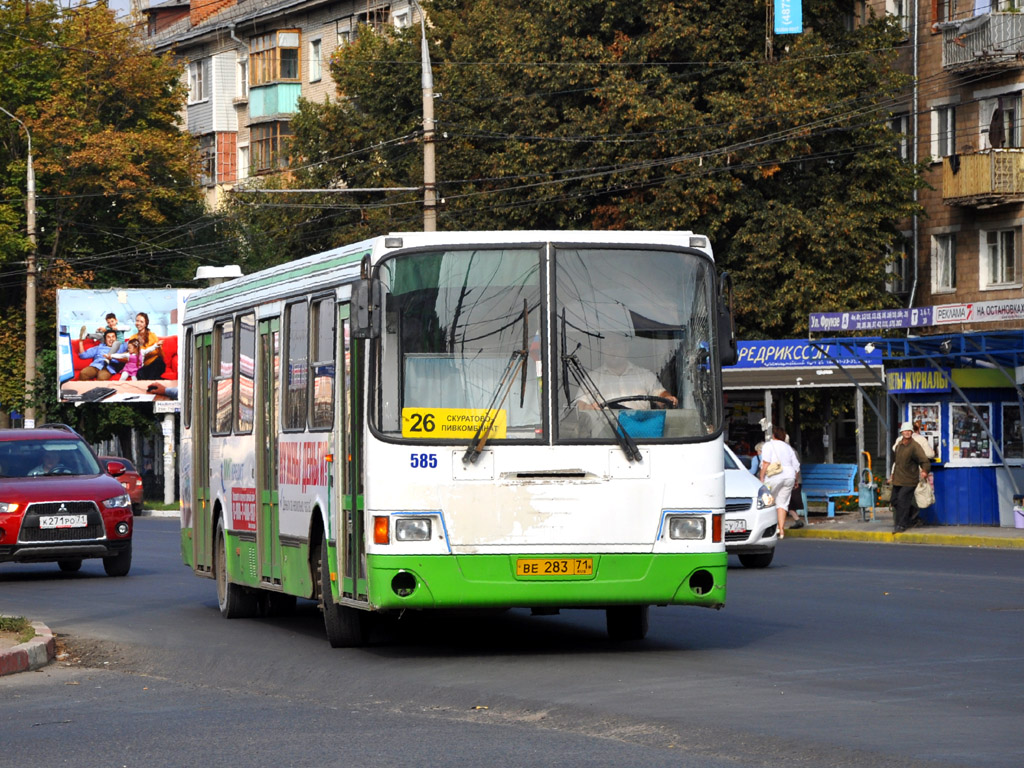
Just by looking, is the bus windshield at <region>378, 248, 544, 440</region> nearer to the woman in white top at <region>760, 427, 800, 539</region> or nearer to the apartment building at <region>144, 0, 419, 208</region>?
the woman in white top at <region>760, 427, 800, 539</region>

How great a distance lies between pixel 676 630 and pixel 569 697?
437 centimetres

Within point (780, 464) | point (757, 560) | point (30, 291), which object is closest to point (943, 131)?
point (780, 464)

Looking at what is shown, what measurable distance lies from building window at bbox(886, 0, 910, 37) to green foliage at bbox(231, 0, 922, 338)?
3.54 meters

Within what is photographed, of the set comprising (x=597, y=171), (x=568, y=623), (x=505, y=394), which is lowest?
(x=568, y=623)

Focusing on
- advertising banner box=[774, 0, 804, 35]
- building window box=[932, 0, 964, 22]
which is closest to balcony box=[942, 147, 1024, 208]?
building window box=[932, 0, 964, 22]

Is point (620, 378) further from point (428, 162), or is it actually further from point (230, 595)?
point (428, 162)

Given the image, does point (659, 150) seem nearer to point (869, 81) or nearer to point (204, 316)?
point (869, 81)

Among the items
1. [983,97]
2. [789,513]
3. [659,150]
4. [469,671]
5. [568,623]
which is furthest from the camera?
[983,97]

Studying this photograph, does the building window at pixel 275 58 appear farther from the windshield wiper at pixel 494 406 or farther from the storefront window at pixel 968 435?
the windshield wiper at pixel 494 406

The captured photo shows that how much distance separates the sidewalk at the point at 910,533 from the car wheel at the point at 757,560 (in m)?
5.69

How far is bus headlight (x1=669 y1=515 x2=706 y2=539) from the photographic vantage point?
513 inches

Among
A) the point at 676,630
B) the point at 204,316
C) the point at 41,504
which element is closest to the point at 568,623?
the point at 676,630

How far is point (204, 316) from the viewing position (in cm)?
1800

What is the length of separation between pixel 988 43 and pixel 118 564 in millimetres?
28472
